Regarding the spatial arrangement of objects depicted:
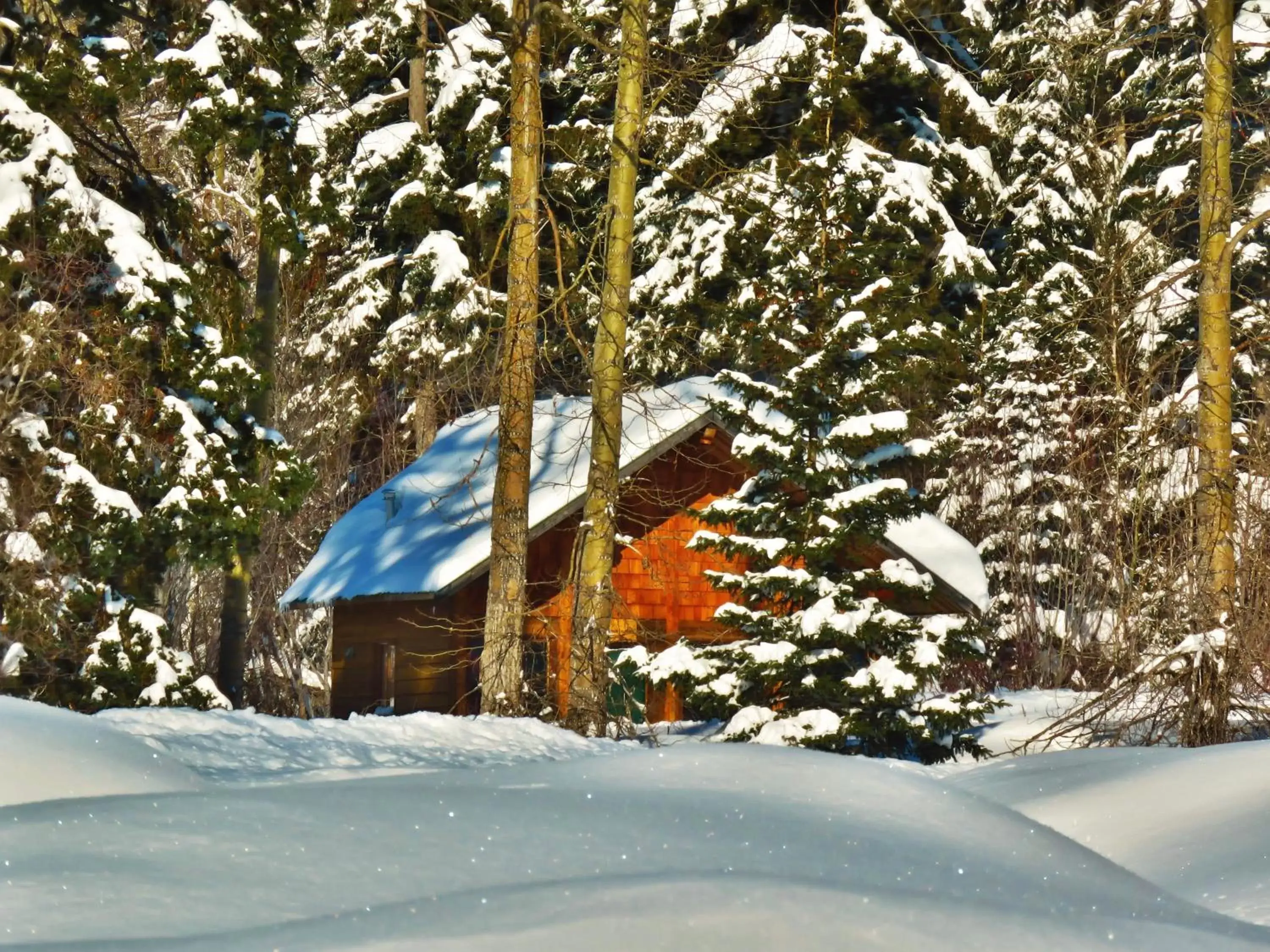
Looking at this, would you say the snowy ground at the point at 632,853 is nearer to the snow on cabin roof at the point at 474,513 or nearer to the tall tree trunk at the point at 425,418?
the snow on cabin roof at the point at 474,513

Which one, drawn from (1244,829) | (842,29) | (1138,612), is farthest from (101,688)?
(842,29)

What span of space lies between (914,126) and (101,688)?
1787cm

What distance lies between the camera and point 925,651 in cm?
1584

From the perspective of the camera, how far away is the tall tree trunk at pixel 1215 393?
10.4 m

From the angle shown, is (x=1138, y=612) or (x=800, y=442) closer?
(x=1138, y=612)

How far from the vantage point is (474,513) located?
815 inches

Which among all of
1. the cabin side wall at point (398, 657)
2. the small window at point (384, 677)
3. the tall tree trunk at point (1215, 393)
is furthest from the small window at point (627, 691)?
the tall tree trunk at point (1215, 393)

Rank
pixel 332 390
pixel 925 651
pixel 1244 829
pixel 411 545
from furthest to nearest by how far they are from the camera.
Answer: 1. pixel 332 390
2. pixel 411 545
3. pixel 925 651
4. pixel 1244 829

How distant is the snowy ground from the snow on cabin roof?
9506 mm

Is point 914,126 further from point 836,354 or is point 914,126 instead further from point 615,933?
point 615,933

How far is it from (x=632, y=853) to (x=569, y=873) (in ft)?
1.18

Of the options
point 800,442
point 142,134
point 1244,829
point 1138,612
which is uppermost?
point 142,134

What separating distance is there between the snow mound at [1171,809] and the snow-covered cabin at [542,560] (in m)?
10.7

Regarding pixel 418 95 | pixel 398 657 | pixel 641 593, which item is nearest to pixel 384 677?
pixel 398 657
